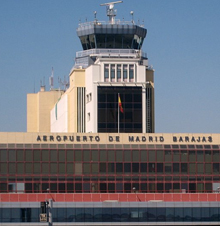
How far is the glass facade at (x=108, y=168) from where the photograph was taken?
158 m

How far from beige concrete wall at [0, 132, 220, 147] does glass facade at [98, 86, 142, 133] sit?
16.4m

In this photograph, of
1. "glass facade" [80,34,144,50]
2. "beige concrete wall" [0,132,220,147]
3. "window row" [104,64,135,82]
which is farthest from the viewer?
"glass facade" [80,34,144,50]

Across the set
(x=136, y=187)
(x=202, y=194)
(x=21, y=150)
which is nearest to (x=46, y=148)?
(x=21, y=150)

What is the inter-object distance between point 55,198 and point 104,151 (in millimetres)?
13002

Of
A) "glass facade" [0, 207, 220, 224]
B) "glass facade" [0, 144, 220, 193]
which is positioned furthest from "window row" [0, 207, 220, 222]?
"glass facade" [0, 144, 220, 193]

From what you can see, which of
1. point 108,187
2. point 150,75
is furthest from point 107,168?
point 150,75

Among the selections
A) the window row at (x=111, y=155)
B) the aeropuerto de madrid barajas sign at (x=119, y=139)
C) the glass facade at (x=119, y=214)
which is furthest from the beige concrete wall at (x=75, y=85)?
the glass facade at (x=119, y=214)

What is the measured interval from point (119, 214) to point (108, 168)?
43.4 ft

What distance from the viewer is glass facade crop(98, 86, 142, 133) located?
178875mm

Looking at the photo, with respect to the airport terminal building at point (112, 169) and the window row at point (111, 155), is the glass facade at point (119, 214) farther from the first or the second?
the window row at point (111, 155)

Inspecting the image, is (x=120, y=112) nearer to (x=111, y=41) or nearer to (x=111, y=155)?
(x=111, y=41)

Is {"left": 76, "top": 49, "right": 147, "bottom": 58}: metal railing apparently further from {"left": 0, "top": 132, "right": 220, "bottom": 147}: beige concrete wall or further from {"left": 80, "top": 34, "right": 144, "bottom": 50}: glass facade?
{"left": 0, "top": 132, "right": 220, "bottom": 147}: beige concrete wall

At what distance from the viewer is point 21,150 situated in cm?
15825

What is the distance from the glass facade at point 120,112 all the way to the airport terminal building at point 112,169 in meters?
0.19
